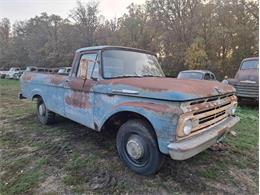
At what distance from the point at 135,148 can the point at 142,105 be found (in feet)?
2.29

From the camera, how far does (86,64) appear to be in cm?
416

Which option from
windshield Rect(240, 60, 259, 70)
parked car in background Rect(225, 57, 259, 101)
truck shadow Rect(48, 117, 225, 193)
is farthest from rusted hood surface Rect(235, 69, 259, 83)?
truck shadow Rect(48, 117, 225, 193)

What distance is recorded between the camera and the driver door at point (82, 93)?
4.02m

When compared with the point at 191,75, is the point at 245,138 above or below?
below

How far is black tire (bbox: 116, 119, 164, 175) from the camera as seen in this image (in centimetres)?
307

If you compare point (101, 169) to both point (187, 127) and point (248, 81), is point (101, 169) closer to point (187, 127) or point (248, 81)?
point (187, 127)

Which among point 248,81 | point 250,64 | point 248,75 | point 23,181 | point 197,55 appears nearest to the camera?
point 23,181

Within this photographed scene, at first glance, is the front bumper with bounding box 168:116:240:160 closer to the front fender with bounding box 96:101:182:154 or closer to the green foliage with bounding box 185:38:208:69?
the front fender with bounding box 96:101:182:154

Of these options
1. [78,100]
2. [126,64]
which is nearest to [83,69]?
[78,100]

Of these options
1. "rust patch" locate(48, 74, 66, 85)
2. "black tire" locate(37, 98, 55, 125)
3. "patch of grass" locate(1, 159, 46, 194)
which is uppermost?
"rust patch" locate(48, 74, 66, 85)

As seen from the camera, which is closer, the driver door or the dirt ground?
the dirt ground

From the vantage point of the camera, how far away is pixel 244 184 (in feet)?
10.1

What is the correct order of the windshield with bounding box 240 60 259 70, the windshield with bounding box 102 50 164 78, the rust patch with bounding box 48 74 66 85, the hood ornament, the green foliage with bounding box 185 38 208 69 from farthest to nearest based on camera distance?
the green foliage with bounding box 185 38 208 69
the windshield with bounding box 240 60 259 70
the rust patch with bounding box 48 74 66 85
the windshield with bounding box 102 50 164 78
the hood ornament

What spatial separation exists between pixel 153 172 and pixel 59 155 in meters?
1.83
